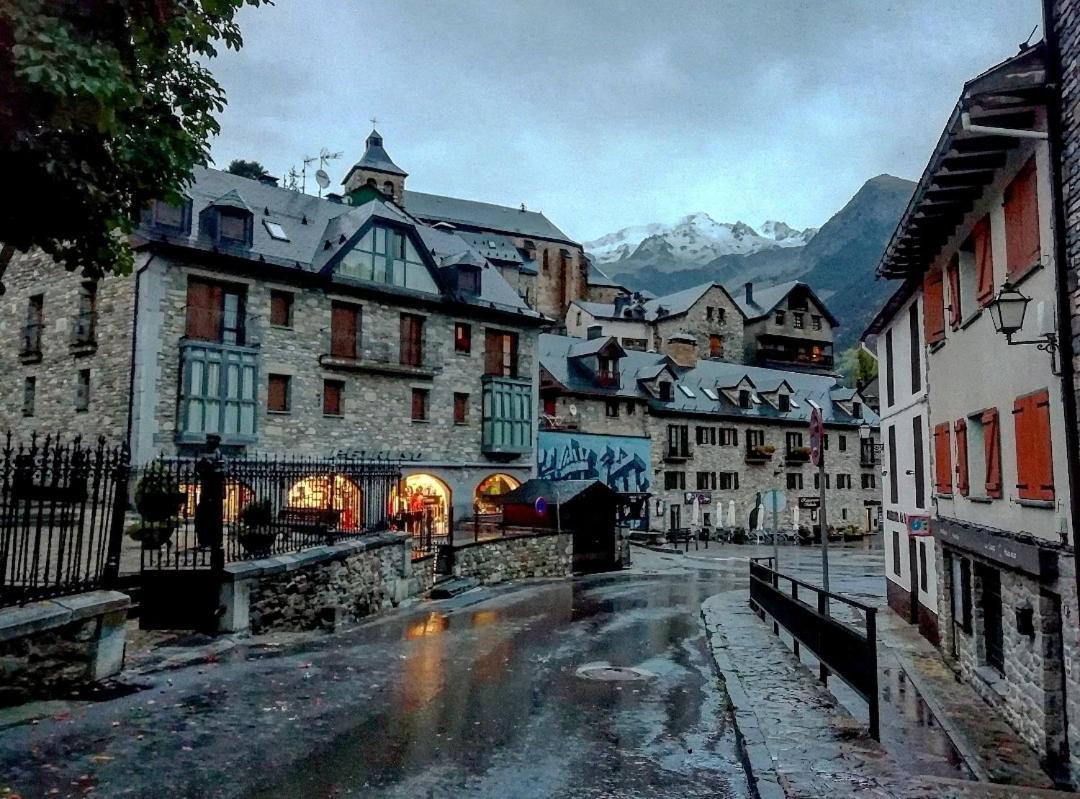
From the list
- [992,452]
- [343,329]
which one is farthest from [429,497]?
[992,452]

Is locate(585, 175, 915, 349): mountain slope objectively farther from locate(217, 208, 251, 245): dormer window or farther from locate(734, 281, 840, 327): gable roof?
locate(217, 208, 251, 245): dormer window

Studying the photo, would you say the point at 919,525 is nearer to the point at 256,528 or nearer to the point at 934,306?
the point at 934,306

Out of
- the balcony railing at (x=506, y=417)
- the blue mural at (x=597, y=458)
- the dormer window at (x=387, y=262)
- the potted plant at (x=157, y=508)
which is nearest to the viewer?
the potted plant at (x=157, y=508)

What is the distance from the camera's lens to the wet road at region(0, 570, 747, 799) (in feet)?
20.1

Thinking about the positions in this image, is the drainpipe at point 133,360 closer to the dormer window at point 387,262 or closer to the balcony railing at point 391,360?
the balcony railing at point 391,360

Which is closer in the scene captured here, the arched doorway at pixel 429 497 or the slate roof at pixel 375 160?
the arched doorway at pixel 429 497

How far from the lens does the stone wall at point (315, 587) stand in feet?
36.5

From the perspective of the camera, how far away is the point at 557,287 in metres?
80.1

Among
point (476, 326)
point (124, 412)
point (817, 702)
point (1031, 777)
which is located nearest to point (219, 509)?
point (817, 702)

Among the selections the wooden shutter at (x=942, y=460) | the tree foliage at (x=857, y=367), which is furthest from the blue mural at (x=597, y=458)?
the tree foliage at (x=857, y=367)

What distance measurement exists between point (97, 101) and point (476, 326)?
1022 inches

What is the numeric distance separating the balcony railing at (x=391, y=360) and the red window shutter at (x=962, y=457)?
2006 cm

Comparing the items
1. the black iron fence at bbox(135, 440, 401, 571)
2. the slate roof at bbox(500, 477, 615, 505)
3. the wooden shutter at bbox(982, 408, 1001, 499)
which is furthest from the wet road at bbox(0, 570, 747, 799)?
the slate roof at bbox(500, 477, 615, 505)

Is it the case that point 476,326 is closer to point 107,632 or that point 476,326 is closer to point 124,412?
point 124,412
